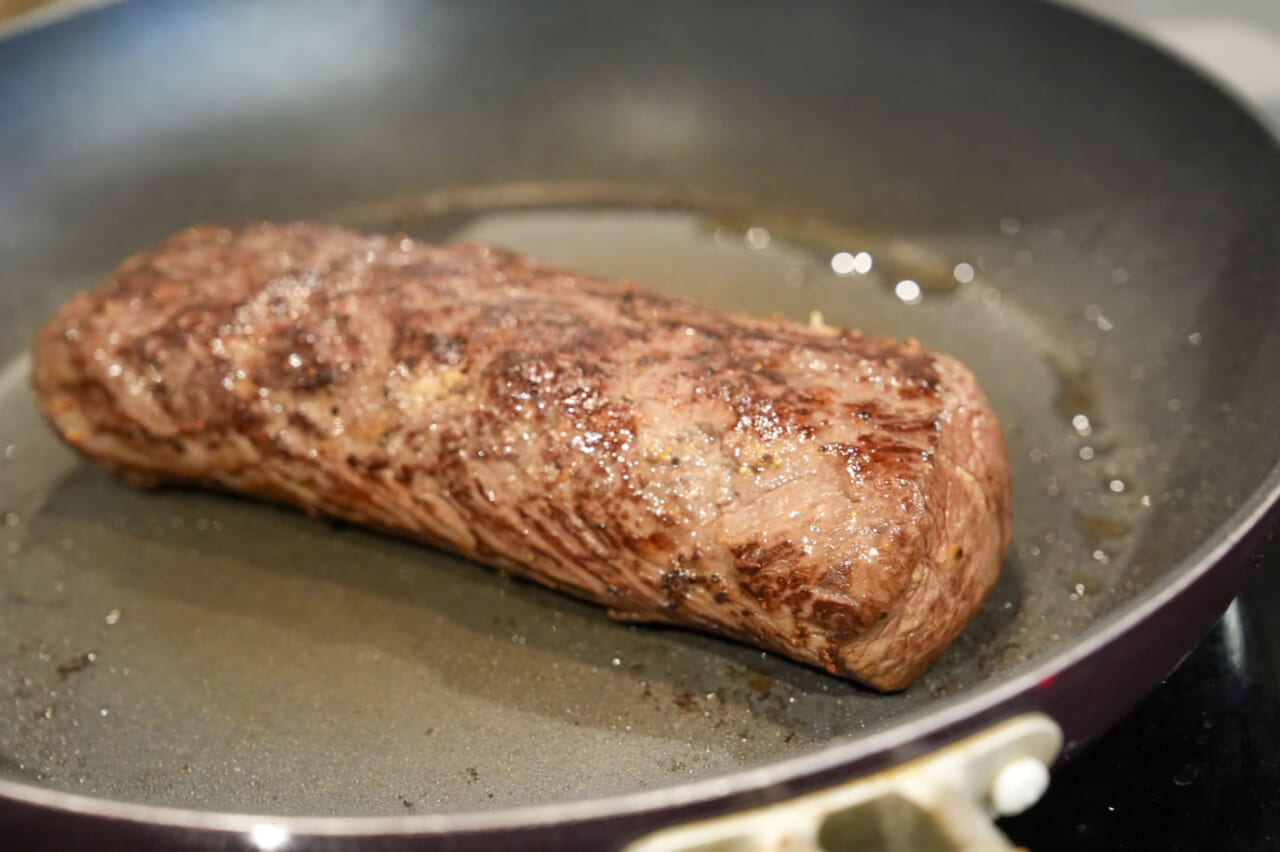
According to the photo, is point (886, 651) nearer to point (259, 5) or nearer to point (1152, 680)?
point (1152, 680)

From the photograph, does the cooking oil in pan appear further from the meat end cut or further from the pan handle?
the pan handle

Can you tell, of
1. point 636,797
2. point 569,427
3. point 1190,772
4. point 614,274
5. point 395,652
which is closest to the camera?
point 636,797

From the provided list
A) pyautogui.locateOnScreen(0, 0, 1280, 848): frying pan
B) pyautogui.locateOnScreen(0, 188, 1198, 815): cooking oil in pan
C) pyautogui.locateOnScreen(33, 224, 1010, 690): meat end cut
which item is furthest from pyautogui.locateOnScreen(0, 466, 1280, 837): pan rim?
pyautogui.locateOnScreen(0, 188, 1198, 815): cooking oil in pan

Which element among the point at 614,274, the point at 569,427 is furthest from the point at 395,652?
the point at 614,274

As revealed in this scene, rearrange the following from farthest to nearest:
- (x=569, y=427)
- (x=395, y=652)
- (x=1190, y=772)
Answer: (x=395, y=652)
(x=569, y=427)
(x=1190, y=772)

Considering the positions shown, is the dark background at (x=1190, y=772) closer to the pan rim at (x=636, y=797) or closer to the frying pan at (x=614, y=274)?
the frying pan at (x=614, y=274)

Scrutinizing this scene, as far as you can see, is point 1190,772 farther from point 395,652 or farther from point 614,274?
point 614,274
